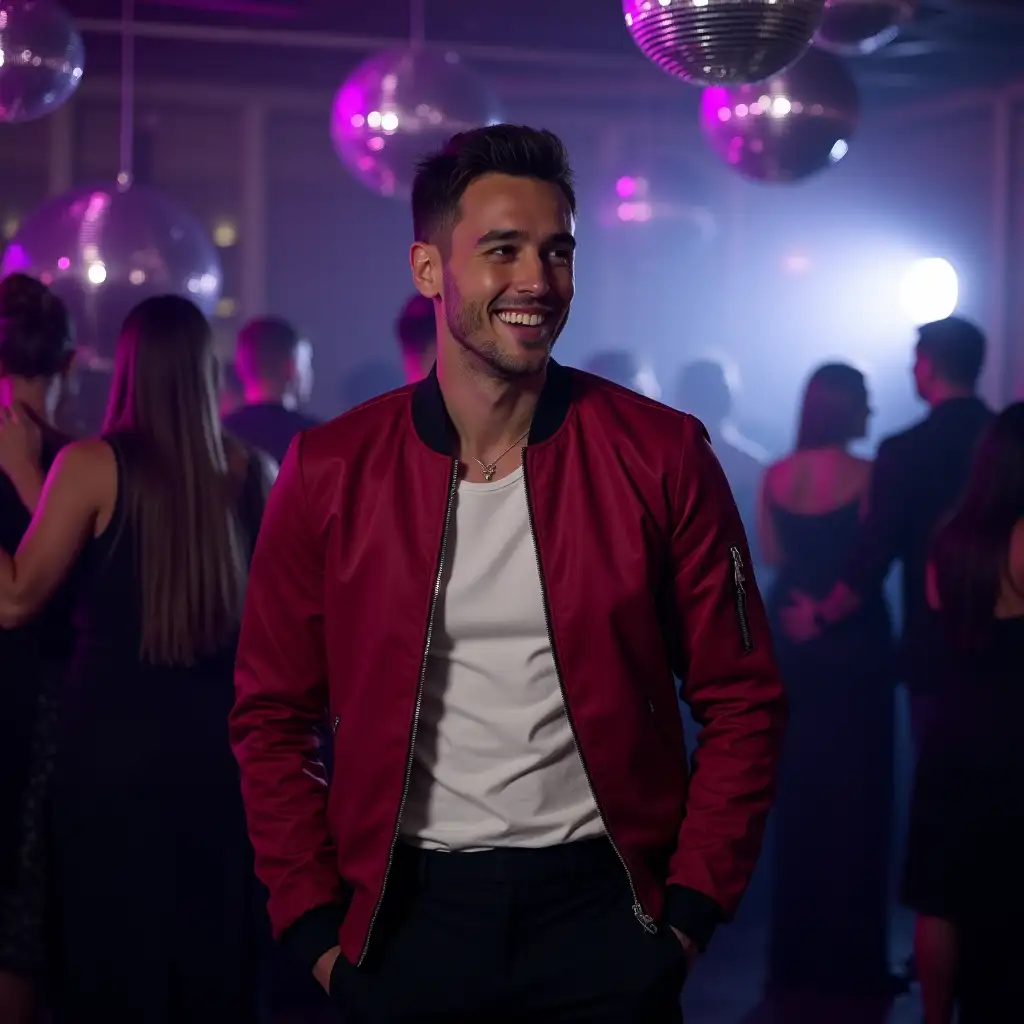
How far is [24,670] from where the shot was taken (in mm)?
2697

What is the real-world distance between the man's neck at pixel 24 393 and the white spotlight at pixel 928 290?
5.48 meters

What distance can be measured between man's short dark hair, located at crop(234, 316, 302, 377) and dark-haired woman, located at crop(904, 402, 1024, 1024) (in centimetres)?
181

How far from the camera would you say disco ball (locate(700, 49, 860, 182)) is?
3.38 m

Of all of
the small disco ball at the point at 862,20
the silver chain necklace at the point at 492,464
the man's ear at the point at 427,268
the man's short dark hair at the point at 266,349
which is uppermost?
the small disco ball at the point at 862,20

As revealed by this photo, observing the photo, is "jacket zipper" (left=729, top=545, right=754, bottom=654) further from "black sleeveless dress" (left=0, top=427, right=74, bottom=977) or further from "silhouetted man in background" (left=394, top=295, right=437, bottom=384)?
"silhouetted man in background" (left=394, top=295, right=437, bottom=384)

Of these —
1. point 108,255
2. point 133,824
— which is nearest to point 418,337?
point 108,255

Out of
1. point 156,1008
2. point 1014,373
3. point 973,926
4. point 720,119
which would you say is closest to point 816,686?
point 973,926

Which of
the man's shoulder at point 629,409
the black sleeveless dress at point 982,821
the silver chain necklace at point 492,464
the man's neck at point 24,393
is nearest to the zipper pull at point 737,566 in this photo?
the man's shoulder at point 629,409

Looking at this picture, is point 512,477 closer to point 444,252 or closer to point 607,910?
point 444,252

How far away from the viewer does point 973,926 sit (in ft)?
9.55

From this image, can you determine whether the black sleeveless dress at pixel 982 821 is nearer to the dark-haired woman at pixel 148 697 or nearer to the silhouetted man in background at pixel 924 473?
the silhouetted man in background at pixel 924 473

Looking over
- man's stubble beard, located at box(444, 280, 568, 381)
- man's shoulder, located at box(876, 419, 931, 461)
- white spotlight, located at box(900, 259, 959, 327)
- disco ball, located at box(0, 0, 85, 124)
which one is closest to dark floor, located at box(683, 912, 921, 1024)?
man's shoulder, located at box(876, 419, 931, 461)

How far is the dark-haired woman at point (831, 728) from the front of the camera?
376 centimetres

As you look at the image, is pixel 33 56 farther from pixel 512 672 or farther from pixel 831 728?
pixel 831 728
